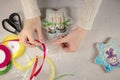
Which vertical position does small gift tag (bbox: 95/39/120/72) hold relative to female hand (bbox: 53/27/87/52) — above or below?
below

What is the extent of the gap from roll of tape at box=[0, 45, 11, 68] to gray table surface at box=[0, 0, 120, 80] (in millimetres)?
39

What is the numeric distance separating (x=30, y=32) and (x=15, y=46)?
149mm

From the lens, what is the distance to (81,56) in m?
0.90

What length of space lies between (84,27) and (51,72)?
9.0 inches

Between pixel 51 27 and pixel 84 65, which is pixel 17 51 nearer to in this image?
pixel 51 27

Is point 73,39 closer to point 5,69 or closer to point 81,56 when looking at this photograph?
point 81,56

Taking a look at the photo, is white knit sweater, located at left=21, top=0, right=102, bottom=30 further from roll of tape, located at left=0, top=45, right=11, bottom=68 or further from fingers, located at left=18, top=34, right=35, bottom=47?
roll of tape, located at left=0, top=45, right=11, bottom=68

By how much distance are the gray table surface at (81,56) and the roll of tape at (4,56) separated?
39mm

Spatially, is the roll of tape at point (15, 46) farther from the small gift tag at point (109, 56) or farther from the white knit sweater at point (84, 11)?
the small gift tag at point (109, 56)

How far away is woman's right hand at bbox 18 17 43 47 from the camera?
76 centimetres

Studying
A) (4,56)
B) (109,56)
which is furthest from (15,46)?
(109,56)

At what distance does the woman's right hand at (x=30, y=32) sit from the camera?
0.76m

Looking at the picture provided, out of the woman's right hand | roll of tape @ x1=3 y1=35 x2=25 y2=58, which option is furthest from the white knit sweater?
roll of tape @ x1=3 y1=35 x2=25 y2=58

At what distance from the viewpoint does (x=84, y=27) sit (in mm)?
749
